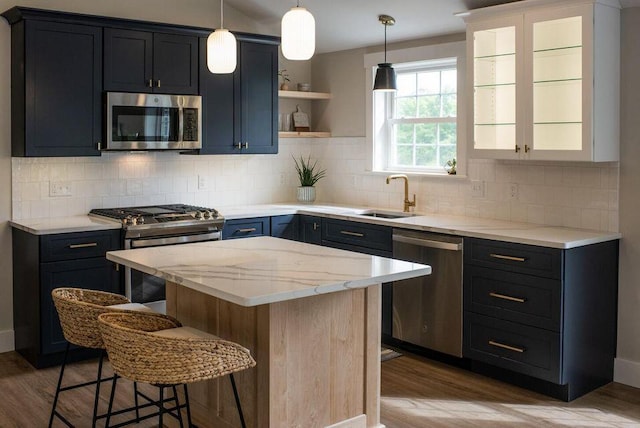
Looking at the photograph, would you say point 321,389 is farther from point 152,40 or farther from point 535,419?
point 152,40

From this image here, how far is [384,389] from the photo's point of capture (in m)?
4.41

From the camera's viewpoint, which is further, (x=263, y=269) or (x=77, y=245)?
(x=77, y=245)

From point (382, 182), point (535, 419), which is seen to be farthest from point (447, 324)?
point (382, 182)

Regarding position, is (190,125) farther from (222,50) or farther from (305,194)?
(222,50)

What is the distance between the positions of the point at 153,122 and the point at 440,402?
9.08 ft

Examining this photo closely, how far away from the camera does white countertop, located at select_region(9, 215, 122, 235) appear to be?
4.69m

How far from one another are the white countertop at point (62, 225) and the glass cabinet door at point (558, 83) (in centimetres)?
277

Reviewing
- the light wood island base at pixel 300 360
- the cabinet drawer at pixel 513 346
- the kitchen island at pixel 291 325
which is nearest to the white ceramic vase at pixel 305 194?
the cabinet drawer at pixel 513 346

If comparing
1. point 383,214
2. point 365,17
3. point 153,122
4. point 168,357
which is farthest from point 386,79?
point 168,357

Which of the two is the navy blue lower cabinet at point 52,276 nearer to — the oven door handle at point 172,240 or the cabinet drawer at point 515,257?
the oven door handle at point 172,240

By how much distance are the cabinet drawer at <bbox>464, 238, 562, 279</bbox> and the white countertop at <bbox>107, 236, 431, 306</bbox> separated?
3.76 feet

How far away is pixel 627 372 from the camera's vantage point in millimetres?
4480

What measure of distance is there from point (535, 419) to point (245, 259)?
1.77m

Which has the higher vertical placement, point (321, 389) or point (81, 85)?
point (81, 85)
